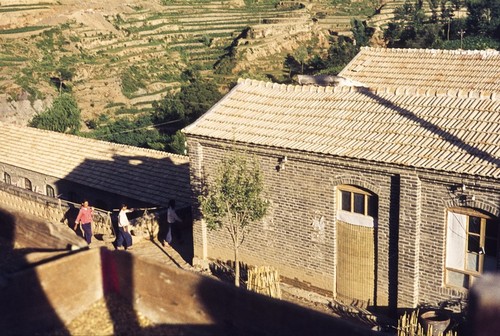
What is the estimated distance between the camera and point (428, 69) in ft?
75.2

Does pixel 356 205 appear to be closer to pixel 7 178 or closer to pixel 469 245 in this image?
pixel 469 245

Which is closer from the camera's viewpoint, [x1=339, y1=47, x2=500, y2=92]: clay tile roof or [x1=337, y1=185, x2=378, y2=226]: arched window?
[x1=337, y1=185, x2=378, y2=226]: arched window

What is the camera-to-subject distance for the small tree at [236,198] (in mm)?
15133

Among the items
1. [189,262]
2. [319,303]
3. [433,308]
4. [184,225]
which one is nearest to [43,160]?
[184,225]

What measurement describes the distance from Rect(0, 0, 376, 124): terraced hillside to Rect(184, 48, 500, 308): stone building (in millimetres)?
32228

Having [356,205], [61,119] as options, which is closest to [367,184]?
[356,205]

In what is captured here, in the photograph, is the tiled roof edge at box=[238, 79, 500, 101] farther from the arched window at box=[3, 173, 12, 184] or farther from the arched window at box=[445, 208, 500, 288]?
the arched window at box=[3, 173, 12, 184]

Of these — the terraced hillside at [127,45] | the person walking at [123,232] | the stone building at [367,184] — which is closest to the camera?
the stone building at [367,184]

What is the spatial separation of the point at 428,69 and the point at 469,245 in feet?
36.0

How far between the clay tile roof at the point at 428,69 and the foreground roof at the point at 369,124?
Result: 611cm

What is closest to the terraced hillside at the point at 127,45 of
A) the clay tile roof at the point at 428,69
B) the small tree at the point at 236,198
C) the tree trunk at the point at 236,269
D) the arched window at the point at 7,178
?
the arched window at the point at 7,178

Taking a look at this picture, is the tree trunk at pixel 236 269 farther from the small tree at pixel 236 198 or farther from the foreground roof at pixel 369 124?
the foreground roof at pixel 369 124

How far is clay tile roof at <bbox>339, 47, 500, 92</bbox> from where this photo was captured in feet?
71.4

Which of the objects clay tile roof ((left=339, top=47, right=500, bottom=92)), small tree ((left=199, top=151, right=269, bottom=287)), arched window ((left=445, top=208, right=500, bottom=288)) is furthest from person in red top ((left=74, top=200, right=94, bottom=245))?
arched window ((left=445, top=208, right=500, bottom=288))
